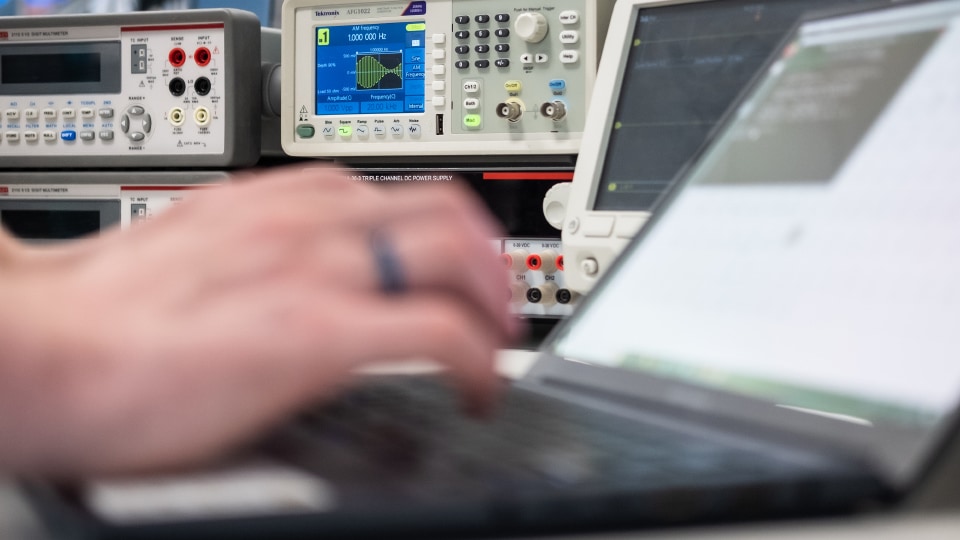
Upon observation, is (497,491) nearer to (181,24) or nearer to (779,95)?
(779,95)

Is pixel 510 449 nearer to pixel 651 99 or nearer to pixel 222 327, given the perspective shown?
pixel 222 327

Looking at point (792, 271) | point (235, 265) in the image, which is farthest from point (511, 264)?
point (235, 265)

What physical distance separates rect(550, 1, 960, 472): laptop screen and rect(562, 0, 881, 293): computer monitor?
0.27 metres

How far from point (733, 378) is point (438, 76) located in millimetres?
760

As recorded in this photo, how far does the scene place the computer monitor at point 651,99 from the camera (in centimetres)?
85

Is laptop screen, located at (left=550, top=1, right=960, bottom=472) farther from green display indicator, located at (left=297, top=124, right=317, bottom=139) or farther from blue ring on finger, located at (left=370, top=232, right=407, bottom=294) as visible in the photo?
green display indicator, located at (left=297, top=124, right=317, bottom=139)

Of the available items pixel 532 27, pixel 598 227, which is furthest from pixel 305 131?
pixel 598 227

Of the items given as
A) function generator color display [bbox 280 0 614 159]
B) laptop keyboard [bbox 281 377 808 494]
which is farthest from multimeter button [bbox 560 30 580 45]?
laptop keyboard [bbox 281 377 808 494]

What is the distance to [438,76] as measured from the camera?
1.15m

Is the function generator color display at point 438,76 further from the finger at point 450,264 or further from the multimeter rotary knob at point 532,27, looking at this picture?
the finger at point 450,264

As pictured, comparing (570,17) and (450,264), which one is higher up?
(570,17)

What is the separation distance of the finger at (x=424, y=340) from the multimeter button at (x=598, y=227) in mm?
497

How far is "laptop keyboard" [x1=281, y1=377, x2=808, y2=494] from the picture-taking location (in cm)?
31

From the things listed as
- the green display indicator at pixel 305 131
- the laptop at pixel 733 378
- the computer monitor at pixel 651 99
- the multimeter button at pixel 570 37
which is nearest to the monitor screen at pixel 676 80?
the computer monitor at pixel 651 99
